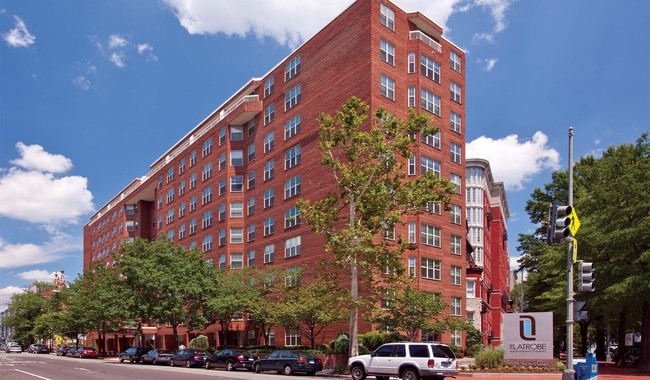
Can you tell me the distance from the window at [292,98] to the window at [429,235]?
16668 mm

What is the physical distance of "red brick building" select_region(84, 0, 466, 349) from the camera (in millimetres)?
48375

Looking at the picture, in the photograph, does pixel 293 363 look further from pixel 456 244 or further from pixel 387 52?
pixel 387 52

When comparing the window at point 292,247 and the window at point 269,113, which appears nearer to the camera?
the window at point 292,247

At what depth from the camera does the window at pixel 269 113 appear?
60394mm

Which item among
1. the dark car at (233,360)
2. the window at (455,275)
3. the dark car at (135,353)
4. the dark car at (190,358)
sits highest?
the window at (455,275)

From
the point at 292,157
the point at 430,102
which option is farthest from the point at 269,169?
the point at 430,102

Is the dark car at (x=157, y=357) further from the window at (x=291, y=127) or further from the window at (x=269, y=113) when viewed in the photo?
the window at (x=269, y=113)

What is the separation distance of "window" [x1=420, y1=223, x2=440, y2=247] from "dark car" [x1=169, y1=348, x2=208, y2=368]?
61.5 feet

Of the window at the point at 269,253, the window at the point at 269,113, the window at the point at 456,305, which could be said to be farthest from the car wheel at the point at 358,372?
the window at the point at 269,113

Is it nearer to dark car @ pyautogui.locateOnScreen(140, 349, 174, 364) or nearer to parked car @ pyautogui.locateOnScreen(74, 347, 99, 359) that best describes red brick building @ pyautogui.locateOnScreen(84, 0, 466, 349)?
dark car @ pyautogui.locateOnScreen(140, 349, 174, 364)

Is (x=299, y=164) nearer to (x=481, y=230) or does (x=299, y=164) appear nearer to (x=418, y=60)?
(x=418, y=60)

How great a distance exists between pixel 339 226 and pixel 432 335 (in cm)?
1080

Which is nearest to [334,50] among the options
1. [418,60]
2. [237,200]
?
[418,60]

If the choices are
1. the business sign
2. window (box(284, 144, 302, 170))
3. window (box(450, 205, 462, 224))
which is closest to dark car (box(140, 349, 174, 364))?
window (box(284, 144, 302, 170))
